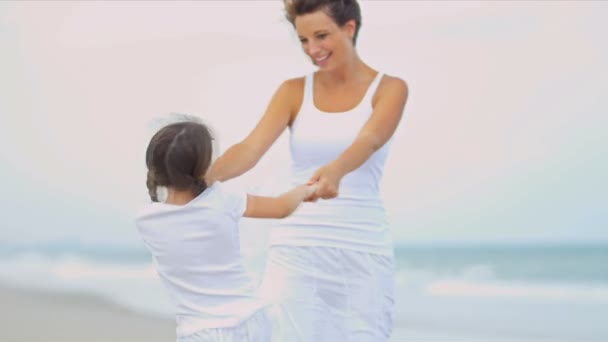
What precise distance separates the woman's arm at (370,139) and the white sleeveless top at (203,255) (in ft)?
0.62

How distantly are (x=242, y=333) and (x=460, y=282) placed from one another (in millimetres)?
5481

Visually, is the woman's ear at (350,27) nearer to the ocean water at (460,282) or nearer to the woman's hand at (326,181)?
the woman's hand at (326,181)

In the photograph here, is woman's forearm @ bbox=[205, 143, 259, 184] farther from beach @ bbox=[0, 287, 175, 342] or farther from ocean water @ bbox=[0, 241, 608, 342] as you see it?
ocean water @ bbox=[0, 241, 608, 342]

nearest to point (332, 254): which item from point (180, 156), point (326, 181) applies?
point (326, 181)

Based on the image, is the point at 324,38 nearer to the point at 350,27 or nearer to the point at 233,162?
the point at 350,27

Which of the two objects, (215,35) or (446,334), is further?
(215,35)

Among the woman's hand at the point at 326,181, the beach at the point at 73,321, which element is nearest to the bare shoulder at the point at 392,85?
the woman's hand at the point at 326,181

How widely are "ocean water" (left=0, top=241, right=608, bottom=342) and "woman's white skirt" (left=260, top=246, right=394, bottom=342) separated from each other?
3.41m

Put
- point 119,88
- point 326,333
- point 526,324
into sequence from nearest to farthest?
1. point 326,333
2. point 526,324
3. point 119,88

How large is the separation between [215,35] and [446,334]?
2259mm

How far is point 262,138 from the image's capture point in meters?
2.65

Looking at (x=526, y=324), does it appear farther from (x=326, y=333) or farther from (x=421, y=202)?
(x=326, y=333)

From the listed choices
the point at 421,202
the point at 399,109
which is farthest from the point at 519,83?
the point at 399,109

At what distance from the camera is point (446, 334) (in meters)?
5.82
